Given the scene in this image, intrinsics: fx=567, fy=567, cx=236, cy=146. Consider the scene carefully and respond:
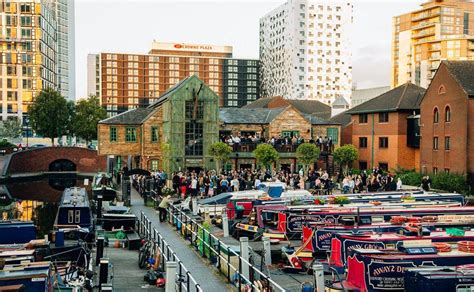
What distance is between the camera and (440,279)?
40.9 feet

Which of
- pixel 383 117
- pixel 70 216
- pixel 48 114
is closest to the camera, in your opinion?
pixel 70 216

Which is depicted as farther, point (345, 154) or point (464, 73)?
point (345, 154)

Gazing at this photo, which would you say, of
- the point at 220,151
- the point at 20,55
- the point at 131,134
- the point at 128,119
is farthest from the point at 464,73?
the point at 20,55

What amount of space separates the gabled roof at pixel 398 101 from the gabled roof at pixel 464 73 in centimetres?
779

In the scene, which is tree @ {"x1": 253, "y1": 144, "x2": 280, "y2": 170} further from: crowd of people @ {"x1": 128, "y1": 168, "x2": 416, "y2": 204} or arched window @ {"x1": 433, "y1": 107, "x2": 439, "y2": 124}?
arched window @ {"x1": 433, "y1": 107, "x2": 439, "y2": 124}

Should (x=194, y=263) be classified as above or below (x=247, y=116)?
below

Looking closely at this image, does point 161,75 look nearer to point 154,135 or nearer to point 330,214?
point 154,135

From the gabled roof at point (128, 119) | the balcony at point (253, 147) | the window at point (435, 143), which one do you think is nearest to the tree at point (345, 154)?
the balcony at point (253, 147)

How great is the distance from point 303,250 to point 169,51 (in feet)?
467

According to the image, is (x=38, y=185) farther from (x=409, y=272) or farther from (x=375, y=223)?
(x=409, y=272)

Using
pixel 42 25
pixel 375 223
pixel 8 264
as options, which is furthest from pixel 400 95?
pixel 42 25

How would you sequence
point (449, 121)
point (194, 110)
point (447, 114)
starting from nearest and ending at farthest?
point (449, 121)
point (447, 114)
point (194, 110)

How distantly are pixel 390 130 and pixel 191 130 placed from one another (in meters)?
17.4

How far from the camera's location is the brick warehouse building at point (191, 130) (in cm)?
4850
